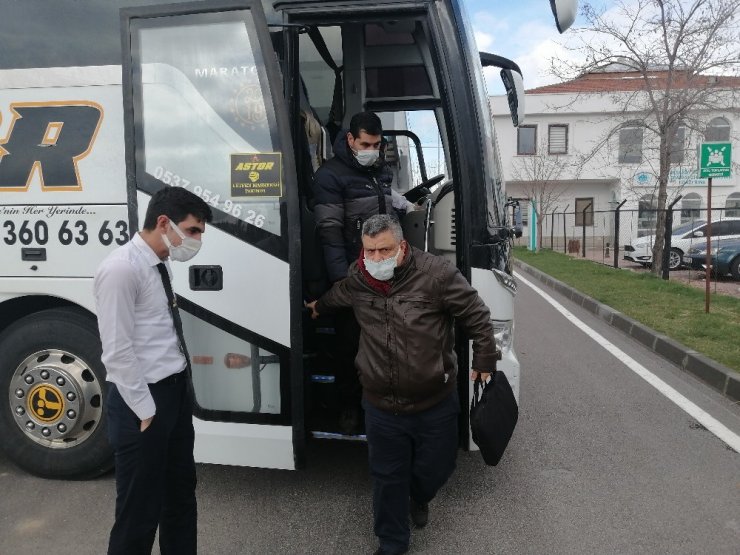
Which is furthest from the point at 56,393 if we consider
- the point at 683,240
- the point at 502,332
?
the point at 683,240

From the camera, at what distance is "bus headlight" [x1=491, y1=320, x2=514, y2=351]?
3406 mm

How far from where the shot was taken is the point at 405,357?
9.21 ft

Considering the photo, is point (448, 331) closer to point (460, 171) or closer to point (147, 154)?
point (460, 171)

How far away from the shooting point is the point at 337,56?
502 centimetres

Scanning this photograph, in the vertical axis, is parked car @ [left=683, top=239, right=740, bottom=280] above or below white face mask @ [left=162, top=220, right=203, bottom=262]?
below

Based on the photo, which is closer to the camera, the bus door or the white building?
the bus door

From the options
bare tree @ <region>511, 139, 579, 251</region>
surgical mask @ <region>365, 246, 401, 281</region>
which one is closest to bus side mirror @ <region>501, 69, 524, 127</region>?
surgical mask @ <region>365, 246, 401, 281</region>

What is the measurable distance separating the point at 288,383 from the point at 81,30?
7.62ft

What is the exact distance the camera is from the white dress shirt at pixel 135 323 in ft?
7.20

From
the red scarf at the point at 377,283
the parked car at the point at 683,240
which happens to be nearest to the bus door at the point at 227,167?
the red scarf at the point at 377,283

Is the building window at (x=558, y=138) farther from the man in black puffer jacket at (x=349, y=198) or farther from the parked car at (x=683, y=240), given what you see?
the man in black puffer jacket at (x=349, y=198)

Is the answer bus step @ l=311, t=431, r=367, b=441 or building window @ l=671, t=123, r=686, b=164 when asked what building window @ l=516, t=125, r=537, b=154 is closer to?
building window @ l=671, t=123, r=686, b=164

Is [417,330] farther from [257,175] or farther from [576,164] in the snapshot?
[576,164]

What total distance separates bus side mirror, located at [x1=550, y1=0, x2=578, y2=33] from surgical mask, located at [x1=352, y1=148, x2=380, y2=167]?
1266 mm
